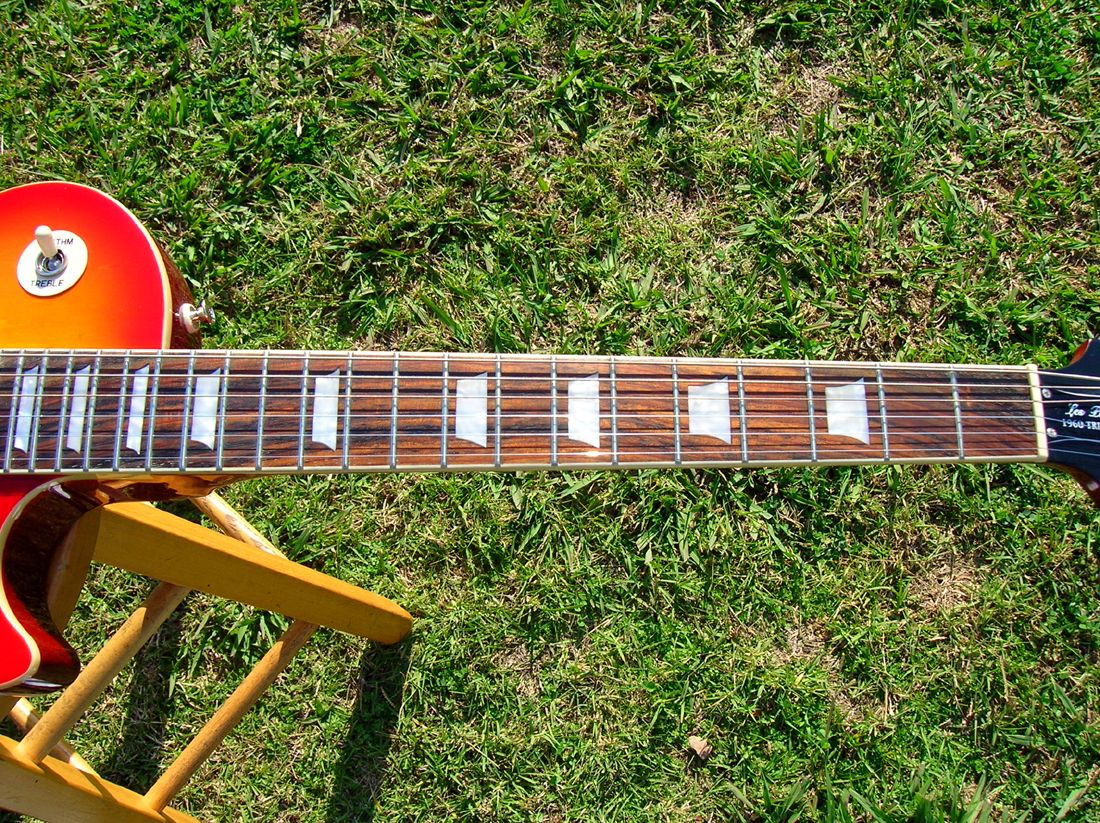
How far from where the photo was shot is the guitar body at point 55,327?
143cm

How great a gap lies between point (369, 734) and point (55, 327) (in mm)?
1542

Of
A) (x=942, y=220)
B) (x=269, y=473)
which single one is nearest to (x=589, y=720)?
(x=269, y=473)

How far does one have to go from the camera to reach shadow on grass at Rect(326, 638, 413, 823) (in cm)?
249

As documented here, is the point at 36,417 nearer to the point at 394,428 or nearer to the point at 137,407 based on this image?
the point at 137,407

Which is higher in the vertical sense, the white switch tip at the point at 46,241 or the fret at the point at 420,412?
the white switch tip at the point at 46,241

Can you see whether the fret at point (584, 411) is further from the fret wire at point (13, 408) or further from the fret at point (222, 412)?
the fret wire at point (13, 408)

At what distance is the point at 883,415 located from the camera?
1.70 meters

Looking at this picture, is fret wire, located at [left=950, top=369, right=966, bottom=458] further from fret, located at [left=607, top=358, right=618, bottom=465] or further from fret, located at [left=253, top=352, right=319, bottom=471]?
fret, located at [left=253, top=352, right=319, bottom=471]

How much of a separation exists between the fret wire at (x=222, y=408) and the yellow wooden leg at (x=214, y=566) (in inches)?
7.8

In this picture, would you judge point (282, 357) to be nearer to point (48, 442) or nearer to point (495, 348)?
point (48, 442)

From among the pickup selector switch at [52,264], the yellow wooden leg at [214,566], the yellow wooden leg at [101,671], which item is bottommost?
the yellow wooden leg at [101,671]

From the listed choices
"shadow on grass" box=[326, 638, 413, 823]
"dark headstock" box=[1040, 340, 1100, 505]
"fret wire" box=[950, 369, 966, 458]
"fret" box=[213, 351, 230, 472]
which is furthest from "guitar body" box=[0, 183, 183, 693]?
"dark headstock" box=[1040, 340, 1100, 505]

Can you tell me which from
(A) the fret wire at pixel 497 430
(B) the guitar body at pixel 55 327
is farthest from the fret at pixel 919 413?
(B) the guitar body at pixel 55 327

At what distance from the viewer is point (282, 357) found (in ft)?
5.34
